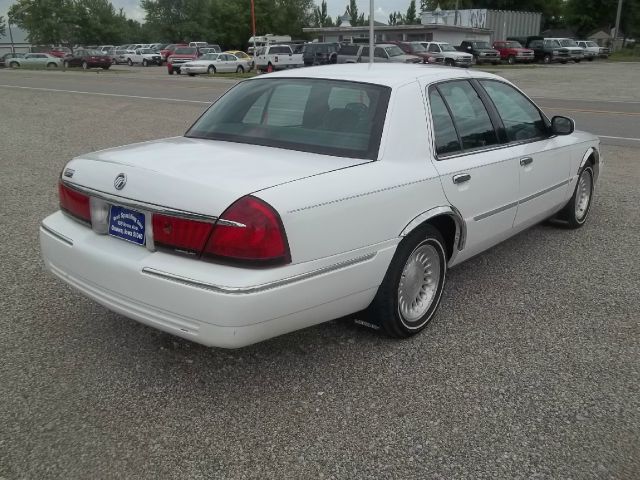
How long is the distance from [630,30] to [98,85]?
65035 mm

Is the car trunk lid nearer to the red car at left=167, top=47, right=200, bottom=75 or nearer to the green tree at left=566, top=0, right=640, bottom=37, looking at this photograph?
the red car at left=167, top=47, right=200, bottom=75

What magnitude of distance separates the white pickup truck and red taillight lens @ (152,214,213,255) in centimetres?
3588

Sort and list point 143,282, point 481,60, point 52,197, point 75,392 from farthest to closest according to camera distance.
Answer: point 481,60, point 52,197, point 75,392, point 143,282

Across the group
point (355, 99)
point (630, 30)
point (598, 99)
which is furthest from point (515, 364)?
point (630, 30)

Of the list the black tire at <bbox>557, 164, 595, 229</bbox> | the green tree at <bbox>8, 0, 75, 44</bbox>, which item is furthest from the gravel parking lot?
the green tree at <bbox>8, 0, 75, 44</bbox>

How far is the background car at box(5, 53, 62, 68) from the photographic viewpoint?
5291 cm

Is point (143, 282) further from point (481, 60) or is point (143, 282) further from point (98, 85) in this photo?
point (481, 60)

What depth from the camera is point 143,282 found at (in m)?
2.97

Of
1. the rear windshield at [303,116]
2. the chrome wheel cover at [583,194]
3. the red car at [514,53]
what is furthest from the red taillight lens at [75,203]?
the red car at [514,53]

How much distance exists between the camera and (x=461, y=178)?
3908mm

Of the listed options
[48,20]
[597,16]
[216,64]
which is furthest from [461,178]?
[597,16]

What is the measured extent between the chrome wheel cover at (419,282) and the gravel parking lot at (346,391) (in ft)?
0.64

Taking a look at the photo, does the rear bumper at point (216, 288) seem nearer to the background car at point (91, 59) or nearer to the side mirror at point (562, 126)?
the side mirror at point (562, 126)

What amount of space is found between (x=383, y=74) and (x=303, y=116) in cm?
60
